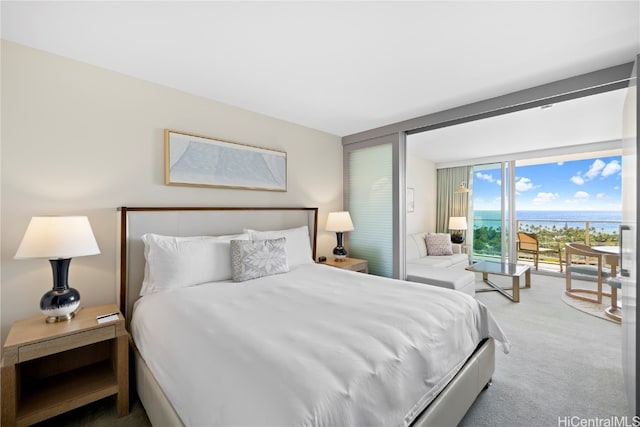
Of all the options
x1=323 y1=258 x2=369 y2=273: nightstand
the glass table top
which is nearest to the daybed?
the glass table top

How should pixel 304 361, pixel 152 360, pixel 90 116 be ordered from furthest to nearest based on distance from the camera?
pixel 90 116, pixel 152 360, pixel 304 361

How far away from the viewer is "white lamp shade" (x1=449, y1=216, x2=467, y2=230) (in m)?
6.02

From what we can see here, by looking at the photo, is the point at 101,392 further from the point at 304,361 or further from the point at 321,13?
the point at 321,13

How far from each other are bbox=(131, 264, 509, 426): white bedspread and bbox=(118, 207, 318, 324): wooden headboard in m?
0.43

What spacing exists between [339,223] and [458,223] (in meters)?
3.67

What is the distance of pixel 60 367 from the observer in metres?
2.03

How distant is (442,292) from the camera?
2.04m

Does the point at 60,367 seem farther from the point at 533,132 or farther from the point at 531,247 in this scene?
the point at 531,247

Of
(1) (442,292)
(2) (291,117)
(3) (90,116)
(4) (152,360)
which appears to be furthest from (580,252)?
(3) (90,116)

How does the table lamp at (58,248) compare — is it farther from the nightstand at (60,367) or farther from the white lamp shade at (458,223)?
the white lamp shade at (458,223)

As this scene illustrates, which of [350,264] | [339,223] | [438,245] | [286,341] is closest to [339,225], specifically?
[339,223]

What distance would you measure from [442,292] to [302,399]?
1.46m

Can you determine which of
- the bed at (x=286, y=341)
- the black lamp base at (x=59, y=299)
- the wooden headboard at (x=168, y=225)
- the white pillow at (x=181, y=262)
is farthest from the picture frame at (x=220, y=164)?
the black lamp base at (x=59, y=299)

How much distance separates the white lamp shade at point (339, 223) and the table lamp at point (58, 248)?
8.09 ft
